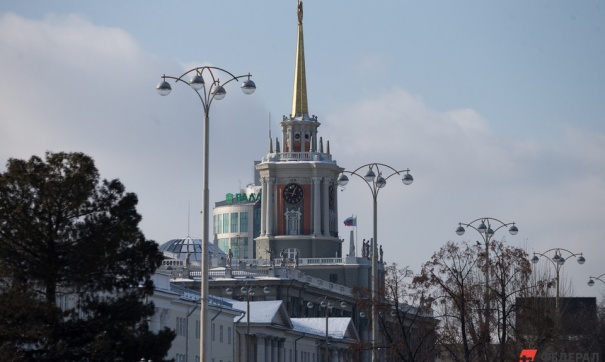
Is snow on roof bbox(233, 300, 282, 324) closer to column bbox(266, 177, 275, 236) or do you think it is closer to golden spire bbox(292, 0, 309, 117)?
column bbox(266, 177, 275, 236)

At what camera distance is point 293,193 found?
627 feet

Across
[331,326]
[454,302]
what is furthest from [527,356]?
[331,326]

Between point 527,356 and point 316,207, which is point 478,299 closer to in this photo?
point 527,356

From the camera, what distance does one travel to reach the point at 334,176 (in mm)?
194500

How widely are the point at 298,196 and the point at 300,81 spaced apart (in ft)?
46.0

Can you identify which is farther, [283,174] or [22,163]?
[283,174]

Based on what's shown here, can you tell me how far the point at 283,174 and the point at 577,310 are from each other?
50.5 meters

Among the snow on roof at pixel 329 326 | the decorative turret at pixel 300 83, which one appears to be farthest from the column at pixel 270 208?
the snow on roof at pixel 329 326

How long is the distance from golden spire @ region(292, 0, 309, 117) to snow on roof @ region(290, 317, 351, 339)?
48421 millimetres

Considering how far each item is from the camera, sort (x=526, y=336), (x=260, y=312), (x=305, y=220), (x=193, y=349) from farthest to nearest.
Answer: (x=305, y=220) → (x=260, y=312) → (x=193, y=349) → (x=526, y=336)

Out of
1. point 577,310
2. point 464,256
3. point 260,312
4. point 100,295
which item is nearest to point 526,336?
point 464,256

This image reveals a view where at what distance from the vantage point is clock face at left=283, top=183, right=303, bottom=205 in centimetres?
19100

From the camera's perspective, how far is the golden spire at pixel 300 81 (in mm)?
194875

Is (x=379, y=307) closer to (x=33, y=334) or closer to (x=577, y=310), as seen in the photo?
(x=33, y=334)
